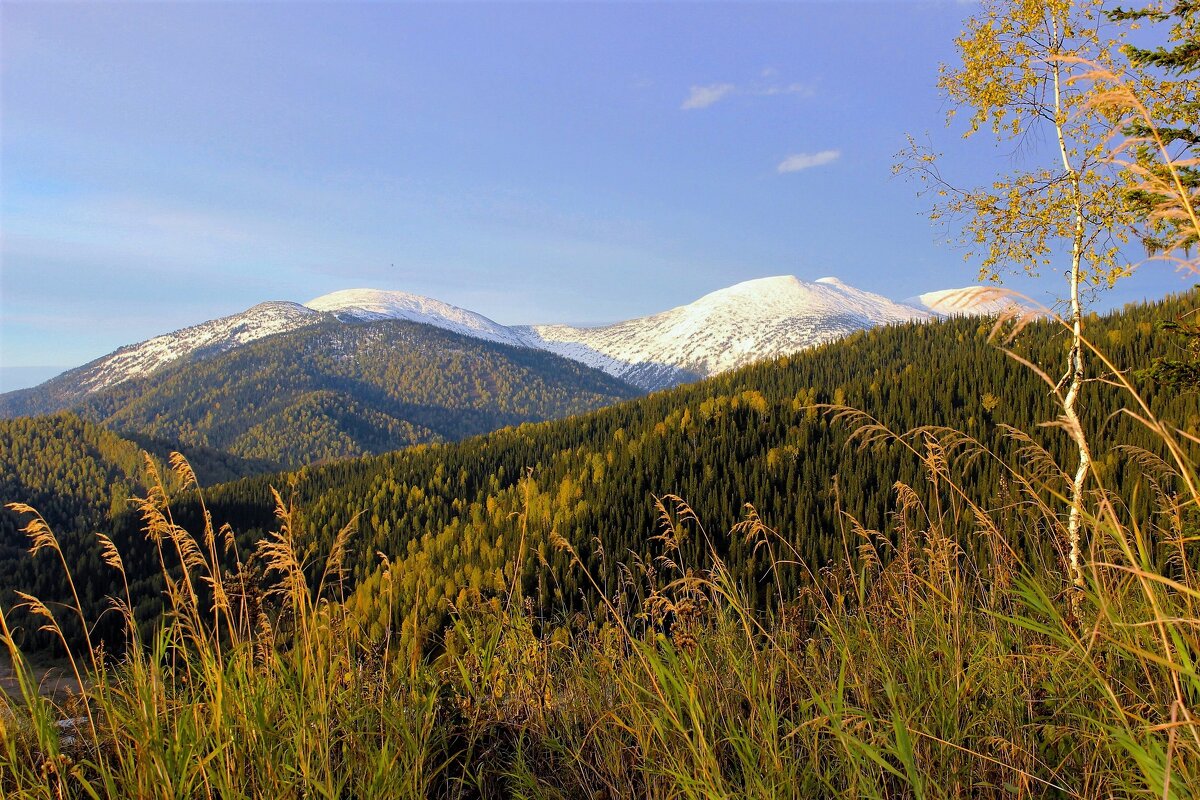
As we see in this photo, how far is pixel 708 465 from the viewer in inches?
2388

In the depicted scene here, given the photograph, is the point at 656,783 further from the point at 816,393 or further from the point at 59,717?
the point at 816,393

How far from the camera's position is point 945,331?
104 meters

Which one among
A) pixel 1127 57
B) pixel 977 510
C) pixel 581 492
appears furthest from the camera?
pixel 581 492

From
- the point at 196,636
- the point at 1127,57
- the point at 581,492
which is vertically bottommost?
the point at 581,492

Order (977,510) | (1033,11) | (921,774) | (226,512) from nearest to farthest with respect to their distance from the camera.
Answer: (921,774) → (977,510) → (1033,11) → (226,512)

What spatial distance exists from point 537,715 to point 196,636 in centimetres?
191

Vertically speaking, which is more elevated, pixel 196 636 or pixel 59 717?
pixel 196 636

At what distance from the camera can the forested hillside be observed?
132ft

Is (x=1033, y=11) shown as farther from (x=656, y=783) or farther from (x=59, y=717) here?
(x=59, y=717)

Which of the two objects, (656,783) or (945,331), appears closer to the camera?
(656,783)

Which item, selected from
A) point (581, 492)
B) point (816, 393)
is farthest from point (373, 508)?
point (816, 393)

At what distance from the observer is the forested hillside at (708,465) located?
40.3 meters

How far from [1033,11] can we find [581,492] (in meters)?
51.4

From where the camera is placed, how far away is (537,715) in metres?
3.83
